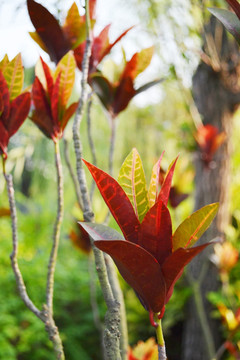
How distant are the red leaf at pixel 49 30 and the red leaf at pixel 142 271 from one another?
1.91ft

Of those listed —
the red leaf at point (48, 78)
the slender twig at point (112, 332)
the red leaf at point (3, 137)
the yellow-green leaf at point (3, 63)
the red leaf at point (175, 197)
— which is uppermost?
the yellow-green leaf at point (3, 63)

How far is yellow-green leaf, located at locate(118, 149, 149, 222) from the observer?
0.61m

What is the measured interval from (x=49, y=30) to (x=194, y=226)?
59 centimetres

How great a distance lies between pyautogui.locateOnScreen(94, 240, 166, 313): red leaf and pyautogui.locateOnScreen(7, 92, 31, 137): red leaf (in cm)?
42

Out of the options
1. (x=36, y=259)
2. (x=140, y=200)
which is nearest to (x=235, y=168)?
(x=36, y=259)

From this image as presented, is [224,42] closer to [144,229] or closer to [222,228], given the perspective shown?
[222,228]

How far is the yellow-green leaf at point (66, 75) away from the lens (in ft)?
2.66

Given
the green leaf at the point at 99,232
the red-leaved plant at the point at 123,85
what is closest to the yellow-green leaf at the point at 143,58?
the red-leaved plant at the point at 123,85

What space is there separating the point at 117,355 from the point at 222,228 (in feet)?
6.40

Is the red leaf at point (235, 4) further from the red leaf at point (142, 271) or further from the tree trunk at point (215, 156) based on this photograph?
the tree trunk at point (215, 156)

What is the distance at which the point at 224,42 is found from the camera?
8.68 ft

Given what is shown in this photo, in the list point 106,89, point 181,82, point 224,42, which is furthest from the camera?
point 224,42

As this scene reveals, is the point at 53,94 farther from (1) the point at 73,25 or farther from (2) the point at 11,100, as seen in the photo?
(1) the point at 73,25

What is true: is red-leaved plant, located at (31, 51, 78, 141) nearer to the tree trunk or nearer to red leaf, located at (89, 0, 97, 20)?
red leaf, located at (89, 0, 97, 20)
